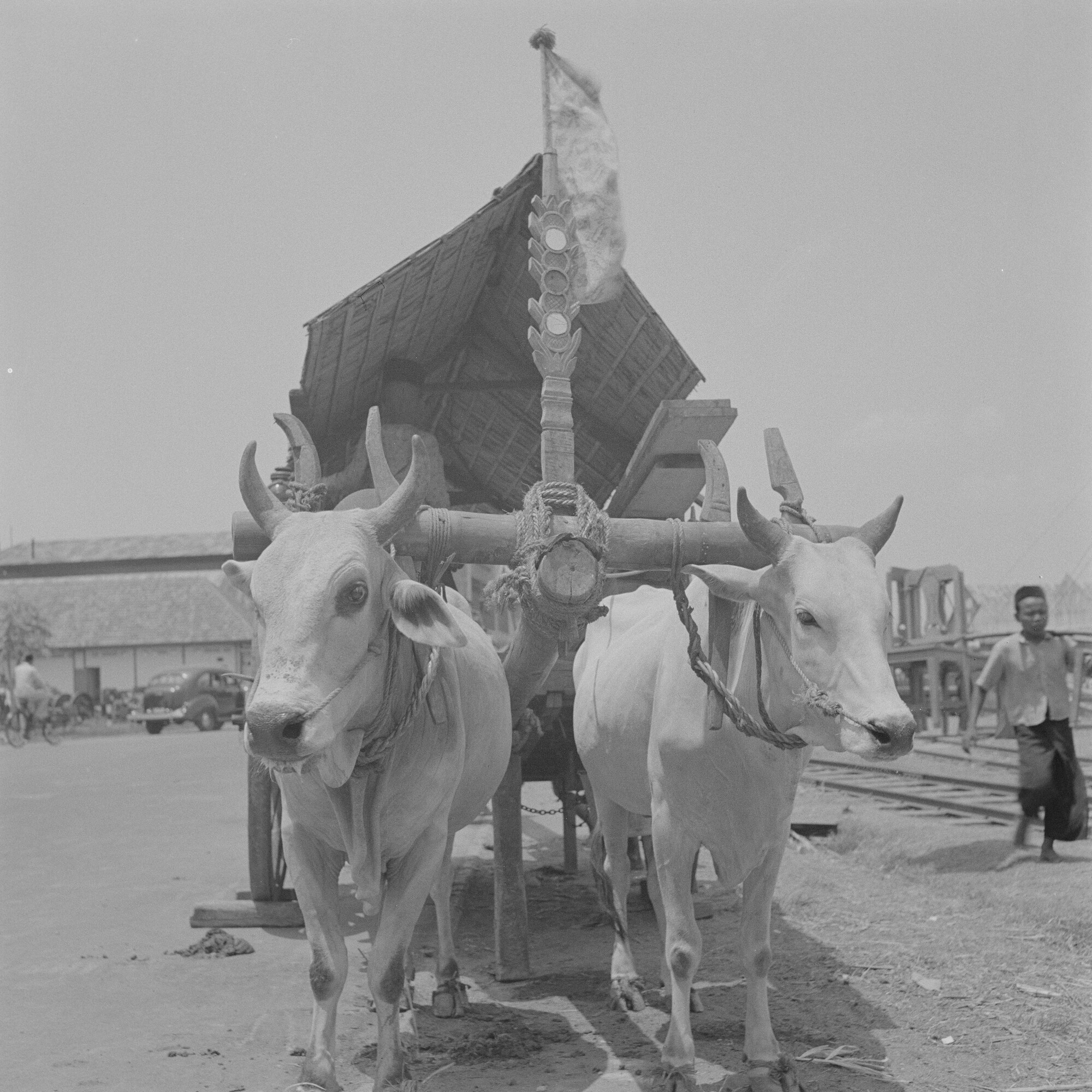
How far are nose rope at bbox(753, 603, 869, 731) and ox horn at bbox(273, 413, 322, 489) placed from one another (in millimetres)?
1716

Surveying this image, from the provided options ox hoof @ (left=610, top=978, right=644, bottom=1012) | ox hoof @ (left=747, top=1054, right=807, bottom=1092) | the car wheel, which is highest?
ox hoof @ (left=747, top=1054, right=807, bottom=1092)

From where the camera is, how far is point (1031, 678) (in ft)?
25.0

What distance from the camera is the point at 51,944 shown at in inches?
236

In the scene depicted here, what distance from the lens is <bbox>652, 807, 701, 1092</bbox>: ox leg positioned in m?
3.68

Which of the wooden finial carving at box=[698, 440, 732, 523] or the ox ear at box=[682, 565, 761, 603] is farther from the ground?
the wooden finial carving at box=[698, 440, 732, 523]

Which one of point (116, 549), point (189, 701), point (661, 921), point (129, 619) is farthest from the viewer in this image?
point (116, 549)

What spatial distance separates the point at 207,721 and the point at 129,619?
11199 millimetres

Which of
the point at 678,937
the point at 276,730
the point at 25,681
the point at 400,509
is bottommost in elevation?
the point at 25,681

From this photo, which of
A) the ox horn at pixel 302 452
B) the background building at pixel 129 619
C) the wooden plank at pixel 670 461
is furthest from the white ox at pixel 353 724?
the background building at pixel 129 619

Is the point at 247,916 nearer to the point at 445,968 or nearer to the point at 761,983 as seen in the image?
the point at 445,968

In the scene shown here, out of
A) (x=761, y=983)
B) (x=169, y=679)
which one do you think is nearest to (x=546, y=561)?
(x=761, y=983)

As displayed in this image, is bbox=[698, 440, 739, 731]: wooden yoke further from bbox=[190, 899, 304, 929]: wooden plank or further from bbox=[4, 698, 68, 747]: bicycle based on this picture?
bbox=[4, 698, 68, 747]: bicycle

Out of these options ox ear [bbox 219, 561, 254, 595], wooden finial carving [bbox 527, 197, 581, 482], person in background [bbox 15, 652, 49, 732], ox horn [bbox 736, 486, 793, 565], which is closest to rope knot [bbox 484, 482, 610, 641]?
wooden finial carving [bbox 527, 197, 581, 482]

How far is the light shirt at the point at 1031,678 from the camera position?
7527 mm
